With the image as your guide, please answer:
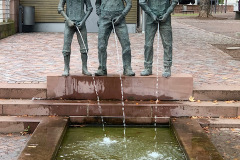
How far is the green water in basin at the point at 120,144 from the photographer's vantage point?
7117 millimetres

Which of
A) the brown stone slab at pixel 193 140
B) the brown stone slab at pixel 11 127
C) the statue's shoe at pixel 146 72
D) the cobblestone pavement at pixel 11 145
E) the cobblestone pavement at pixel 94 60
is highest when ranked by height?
the statue's shoe at pixel 146 72

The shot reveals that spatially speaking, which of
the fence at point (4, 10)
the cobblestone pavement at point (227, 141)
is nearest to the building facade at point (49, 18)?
the fence at point (4, 10)

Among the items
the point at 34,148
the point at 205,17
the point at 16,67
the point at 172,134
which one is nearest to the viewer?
the point at 34,148

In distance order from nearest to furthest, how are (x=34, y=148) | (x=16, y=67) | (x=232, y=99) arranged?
(x=34, y=148) → (x=232, y=99) → (x=16, y=67)

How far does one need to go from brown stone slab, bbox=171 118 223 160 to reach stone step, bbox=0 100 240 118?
Result: 0.30 metres

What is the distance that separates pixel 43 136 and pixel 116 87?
7.07ft

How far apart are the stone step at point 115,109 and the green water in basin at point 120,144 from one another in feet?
1.33

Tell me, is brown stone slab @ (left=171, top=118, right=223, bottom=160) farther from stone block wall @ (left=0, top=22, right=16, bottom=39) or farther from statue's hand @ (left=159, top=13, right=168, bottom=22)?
stone block wall @ (left=0, top=22, right=16, bottom=39)

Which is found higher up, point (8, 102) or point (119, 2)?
point (119, 2)

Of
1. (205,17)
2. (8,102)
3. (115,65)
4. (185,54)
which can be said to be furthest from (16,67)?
(205,17)

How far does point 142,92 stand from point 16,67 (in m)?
4.41

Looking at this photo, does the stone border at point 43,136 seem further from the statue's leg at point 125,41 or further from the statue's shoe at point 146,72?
the statue's shoe at point 146,72

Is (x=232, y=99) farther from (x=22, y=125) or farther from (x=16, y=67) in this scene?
(x=16, y=67)

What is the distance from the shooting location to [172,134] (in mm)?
8320
